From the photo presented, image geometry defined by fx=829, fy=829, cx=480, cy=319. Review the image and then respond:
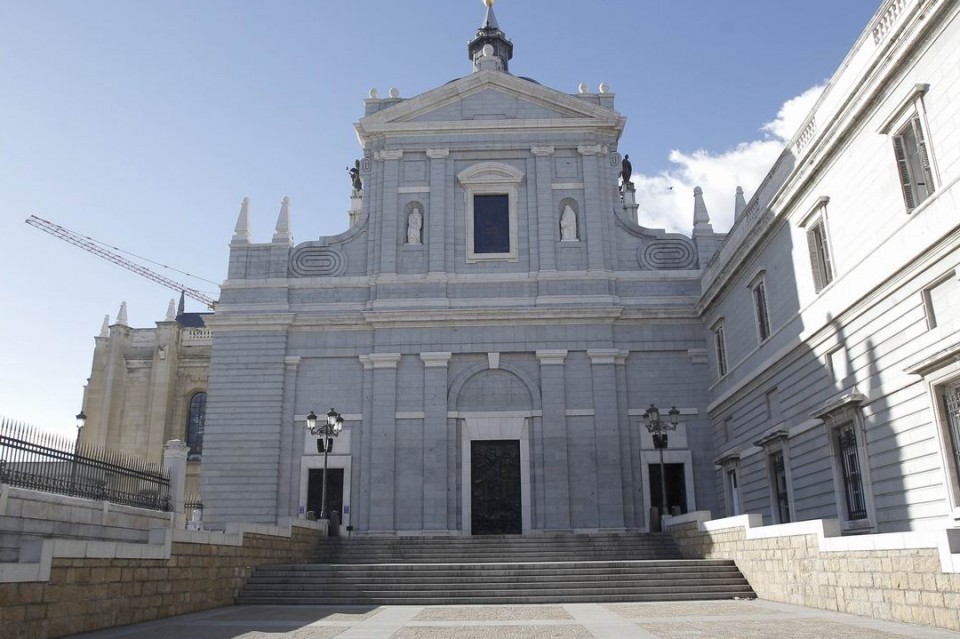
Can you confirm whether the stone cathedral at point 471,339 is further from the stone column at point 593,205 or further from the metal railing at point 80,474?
the metal railing at point 80,474

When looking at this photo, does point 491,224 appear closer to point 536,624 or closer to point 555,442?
point 555,442

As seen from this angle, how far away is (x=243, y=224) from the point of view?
30.4m

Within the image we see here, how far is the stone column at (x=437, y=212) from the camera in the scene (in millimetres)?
29281

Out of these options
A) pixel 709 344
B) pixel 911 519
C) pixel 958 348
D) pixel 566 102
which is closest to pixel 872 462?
pixel 911 519

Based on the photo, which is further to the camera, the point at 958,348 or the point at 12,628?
the point at 958,348

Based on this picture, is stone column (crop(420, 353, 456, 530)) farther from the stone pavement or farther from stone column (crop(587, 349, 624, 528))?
the stone pavement

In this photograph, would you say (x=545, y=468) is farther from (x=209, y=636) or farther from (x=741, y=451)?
(x=209, y=636)

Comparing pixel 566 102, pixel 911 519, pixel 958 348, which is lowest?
pixel 911 519

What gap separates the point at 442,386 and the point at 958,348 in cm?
1751

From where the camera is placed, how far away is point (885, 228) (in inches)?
613

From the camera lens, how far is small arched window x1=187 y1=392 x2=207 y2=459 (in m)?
41.6

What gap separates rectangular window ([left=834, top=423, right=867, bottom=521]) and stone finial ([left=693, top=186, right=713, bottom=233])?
43.4 ft

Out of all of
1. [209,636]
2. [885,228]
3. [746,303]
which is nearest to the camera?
[209,636]

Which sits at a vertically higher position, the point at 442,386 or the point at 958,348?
the point at 442,386
